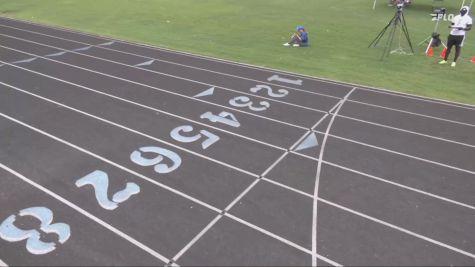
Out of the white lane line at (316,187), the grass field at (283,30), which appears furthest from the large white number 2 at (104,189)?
the grass field at (283,30)

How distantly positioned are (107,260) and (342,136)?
6003 millimetres

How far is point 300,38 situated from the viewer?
16.3 m

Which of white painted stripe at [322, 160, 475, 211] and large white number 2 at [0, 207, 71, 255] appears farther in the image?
white painted stripe at [322, 160, 475, 211]

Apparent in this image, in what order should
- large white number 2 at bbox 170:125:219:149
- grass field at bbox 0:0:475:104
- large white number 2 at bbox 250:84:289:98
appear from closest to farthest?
large white number 2 at bbox 170:125:219:149 < large white number 2 at bbox 250:84:289:98 < grass field at bbox 0:0:475:104

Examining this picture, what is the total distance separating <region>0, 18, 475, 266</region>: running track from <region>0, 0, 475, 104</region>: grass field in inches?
68.0

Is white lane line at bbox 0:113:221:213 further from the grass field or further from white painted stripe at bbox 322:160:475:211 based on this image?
the grass field

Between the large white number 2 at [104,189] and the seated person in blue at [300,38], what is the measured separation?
11452mm

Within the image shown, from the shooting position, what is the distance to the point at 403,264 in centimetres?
548

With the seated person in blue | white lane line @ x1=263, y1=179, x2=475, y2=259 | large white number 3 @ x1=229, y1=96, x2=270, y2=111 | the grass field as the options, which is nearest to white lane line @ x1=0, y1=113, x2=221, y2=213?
white lane line @ x1=263, y1=179, x2=475, y2=259

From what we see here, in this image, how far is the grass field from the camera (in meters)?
13.1

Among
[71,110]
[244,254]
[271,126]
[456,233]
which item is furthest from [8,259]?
[456,233]

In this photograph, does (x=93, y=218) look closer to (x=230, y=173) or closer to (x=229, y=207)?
(x=229, y=207)

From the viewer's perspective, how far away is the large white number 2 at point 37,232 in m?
5.74

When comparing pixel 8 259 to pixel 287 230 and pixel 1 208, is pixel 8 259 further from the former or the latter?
pixel 287 230
